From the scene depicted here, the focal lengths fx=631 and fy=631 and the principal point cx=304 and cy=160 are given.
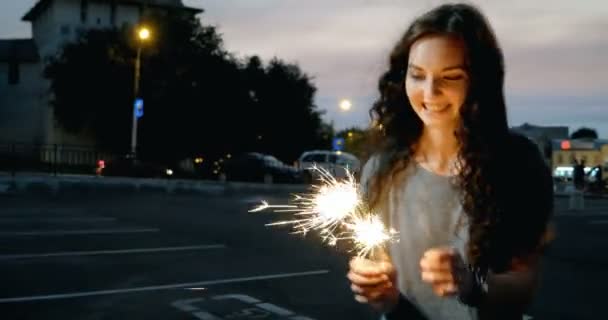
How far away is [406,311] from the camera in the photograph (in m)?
1.73

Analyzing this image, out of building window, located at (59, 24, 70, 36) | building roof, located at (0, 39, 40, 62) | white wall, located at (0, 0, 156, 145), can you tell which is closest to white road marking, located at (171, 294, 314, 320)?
white wall, located at (0, 0, 156, 145)

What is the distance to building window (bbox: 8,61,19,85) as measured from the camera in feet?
163

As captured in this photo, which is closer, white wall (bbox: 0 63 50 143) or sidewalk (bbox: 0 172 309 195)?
sidewalk (bbox: 0 172 309 195)

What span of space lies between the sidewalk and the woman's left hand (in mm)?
22878

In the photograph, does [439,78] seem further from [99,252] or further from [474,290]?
[99,252]

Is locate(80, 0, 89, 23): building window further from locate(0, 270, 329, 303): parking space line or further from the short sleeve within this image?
the short sleeve

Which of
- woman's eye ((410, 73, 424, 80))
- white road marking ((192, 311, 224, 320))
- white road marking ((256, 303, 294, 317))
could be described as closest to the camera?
woman's eye ((410, 73, 424, 80))

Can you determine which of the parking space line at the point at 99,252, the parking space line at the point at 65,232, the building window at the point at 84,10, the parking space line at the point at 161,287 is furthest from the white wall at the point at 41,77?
the parking space line at the point at 161,287

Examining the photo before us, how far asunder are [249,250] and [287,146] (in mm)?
36614

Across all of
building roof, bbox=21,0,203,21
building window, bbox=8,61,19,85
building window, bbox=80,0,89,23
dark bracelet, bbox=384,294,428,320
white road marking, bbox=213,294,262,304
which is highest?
building roof, bbox=21,0,203,21

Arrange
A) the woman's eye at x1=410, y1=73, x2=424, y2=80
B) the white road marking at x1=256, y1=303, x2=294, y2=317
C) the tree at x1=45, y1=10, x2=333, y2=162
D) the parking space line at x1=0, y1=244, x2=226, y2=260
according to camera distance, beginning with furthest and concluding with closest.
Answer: the tree at x1=45, y1=10, x2=333, y2=162 < the parking space line at x1=0, y1=244, x2=226, y2=260 < the white road marking at x1=256, y1=303, x2=294, y2=317 < the woman's eye at x1=410, y1=73, x2=424, y2=80

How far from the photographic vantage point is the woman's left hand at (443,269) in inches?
54.9

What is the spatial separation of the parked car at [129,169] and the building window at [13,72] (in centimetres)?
2622

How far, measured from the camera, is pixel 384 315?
69.7 inches
